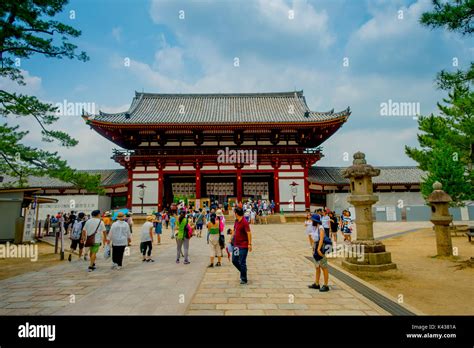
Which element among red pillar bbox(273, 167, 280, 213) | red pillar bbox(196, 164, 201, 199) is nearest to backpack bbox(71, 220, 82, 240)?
red pillar bbox(196, 164, 201, 199)

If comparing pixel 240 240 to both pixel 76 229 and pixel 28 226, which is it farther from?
pixel 28 226

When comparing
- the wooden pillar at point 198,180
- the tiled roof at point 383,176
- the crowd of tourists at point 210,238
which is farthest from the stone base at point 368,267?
the tiled roof at point 383,176

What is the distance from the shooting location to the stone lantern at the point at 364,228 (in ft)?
23.9

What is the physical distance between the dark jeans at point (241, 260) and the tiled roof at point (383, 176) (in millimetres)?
20108

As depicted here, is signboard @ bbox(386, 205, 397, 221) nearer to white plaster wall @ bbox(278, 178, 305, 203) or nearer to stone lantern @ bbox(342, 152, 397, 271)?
white plaster wall @ bbox(278, 178, 305, 203)

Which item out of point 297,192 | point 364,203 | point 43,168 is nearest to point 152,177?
point 297,192

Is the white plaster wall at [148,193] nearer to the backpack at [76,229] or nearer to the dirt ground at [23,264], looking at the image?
the dirt ground at [23,264]

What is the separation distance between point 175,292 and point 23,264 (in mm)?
6761

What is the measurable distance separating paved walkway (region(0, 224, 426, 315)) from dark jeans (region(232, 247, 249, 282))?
0.78ft

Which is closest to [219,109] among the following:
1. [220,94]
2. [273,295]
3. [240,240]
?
[220,94]

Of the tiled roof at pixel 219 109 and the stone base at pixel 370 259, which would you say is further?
the tiled roof at pixel 219 109

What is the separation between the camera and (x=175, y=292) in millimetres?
4977

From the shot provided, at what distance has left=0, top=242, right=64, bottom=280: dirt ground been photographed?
24.4ft
